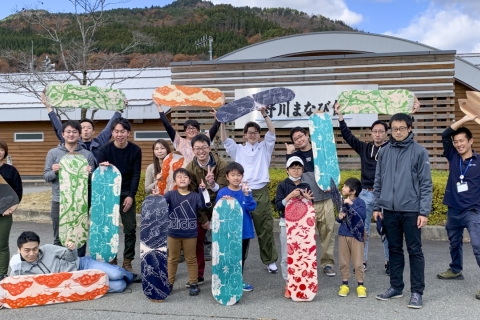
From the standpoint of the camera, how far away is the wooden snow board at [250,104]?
4855 millimetres

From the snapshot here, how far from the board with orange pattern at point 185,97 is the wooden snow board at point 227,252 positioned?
1.91m

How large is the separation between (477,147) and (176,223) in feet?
35.1

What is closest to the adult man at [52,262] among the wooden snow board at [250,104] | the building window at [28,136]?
the wooden snow board at [250,104]

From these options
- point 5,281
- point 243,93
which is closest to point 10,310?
point 5,281

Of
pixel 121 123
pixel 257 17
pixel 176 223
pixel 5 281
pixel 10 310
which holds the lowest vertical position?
pixel 10 310

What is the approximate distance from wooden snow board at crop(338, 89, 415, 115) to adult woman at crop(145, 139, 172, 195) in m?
2.11

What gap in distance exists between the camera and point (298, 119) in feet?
30.4

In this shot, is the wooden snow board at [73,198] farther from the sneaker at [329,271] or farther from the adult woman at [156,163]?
the sneaker at [329,271]

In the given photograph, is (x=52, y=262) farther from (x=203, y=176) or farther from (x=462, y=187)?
(x=462, y=187)

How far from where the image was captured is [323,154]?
186 inches

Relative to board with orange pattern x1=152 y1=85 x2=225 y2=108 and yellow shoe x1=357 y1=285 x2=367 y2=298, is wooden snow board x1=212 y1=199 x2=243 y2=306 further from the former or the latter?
board with orange pattern x1=152 y1=85 x2=225 y2=108

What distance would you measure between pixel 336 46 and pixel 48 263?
9.17 metres

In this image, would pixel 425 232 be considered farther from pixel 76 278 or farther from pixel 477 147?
pixel 477 147

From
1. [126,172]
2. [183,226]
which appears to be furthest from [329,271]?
[126,172]
